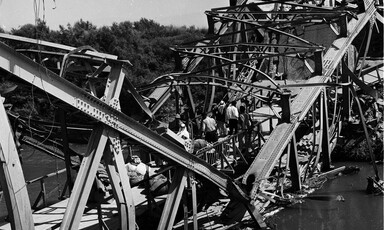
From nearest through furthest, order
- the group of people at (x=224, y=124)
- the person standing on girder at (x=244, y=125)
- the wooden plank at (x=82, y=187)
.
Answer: the wooden plank at (x=82, y=187), the group of people at (x=224, y=124), the person standing on girder at (x=244, y=125)

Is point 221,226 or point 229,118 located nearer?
point 221,226

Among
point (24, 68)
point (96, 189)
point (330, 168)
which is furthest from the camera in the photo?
point (330, 168)

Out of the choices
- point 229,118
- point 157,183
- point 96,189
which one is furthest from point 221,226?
point 229,118

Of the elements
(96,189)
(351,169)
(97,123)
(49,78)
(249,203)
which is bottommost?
(351,169)

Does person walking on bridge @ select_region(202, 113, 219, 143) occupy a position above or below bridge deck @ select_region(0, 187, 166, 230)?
above

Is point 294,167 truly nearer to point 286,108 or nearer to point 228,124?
point 286,108

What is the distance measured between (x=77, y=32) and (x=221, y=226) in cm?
5590

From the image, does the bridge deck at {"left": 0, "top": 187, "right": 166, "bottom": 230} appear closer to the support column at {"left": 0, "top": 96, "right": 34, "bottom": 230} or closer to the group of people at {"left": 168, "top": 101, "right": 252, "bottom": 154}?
the group of people at {"left": 168, "top": 101, "right": 252, "bottom": 154}

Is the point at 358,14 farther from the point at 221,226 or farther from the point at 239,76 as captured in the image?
the point at 221,226

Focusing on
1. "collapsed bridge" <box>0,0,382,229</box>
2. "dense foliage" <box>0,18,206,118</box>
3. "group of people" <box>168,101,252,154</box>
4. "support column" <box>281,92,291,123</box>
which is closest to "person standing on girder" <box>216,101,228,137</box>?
"group of people" <box>168,101,252,154</box>

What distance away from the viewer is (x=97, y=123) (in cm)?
837

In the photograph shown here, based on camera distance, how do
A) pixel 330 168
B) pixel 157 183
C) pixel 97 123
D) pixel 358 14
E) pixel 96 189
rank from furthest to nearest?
pixel 358 14
pixel 330 168
pixel 157 183
pixel 96 189
pixel 97 123

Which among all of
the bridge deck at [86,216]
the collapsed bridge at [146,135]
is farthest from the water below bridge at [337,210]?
the bridge deck at [86,216]

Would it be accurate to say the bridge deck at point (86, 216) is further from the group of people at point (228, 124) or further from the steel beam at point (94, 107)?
the group of people at point (228, 124)
